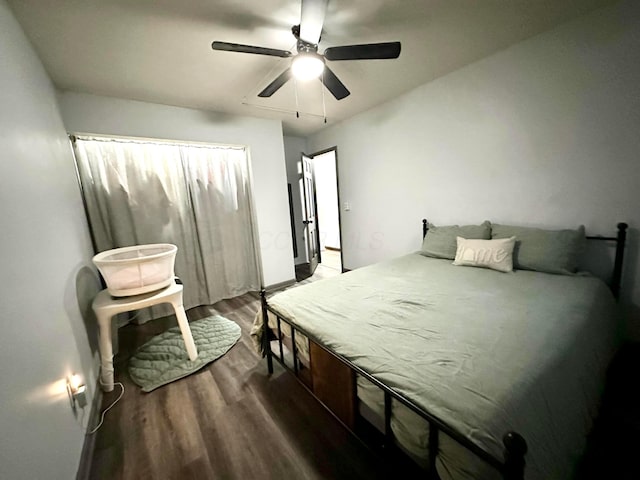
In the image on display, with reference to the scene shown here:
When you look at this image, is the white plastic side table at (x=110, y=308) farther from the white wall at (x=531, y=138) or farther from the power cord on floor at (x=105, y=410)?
the white wall at (x=531, y=138)

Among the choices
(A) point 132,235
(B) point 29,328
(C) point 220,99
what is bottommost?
(B) point 29,328

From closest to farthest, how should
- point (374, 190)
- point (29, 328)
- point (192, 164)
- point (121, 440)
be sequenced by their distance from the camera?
point (29, 328) < point (121, 440) < point (192, 164) < point (374, 190)

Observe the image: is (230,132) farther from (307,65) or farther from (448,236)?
(448,236)

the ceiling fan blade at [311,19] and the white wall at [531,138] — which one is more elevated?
the ceiling fan blade at [311,19]

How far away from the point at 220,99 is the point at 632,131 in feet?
11.4

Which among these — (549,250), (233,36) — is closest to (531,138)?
(549,250)

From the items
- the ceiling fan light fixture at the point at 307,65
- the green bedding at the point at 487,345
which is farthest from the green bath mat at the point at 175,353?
the ceiling fan light fixture at the point at 307,65

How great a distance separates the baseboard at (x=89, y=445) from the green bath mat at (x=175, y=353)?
9.3 inches

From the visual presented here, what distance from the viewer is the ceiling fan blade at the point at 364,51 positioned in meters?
1.51

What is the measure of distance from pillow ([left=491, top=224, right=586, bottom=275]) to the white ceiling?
1572 mm

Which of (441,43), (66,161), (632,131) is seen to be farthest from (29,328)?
(632,131)

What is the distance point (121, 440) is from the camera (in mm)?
1369

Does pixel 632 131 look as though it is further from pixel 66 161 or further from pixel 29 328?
pixel 66 161

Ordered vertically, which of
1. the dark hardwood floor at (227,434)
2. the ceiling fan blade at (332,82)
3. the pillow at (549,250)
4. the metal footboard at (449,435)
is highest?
the ceiling fan blade at (332,82)
